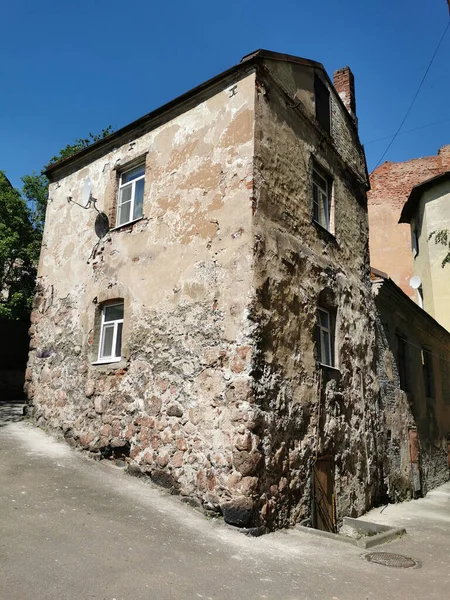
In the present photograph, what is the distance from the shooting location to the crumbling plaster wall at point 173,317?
711cm

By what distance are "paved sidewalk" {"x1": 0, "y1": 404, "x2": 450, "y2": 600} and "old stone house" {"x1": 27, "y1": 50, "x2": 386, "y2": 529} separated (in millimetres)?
605

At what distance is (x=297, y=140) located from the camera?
9.23 meters

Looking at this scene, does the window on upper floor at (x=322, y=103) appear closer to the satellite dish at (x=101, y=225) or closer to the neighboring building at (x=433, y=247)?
the satellite dish at (x=101, y=225)

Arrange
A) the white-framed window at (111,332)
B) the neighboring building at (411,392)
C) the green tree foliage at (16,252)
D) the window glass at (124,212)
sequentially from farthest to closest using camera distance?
the green tree foliage at (16,252) < the neighboring building at (411,392) < the window glass at (124,212) < the white-framed window at (111,332)

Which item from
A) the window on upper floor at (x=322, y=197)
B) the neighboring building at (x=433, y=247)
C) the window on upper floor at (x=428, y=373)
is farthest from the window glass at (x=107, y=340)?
the neighboring building at (x=433, y=247)

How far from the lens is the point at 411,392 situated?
13297 millimetres

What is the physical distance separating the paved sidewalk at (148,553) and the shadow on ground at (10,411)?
278 centimetres

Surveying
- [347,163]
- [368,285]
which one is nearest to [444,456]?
[368,285]

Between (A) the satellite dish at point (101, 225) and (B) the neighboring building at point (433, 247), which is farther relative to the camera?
(B) the neighboring building at point (433, 247)

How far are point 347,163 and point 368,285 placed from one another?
287 centimetres

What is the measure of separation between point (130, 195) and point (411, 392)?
29.7 feet

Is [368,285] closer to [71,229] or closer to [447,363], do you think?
[71,229]

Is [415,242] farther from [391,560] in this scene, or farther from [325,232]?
[391,560]

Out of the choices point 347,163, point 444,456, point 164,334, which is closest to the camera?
point 164,334
